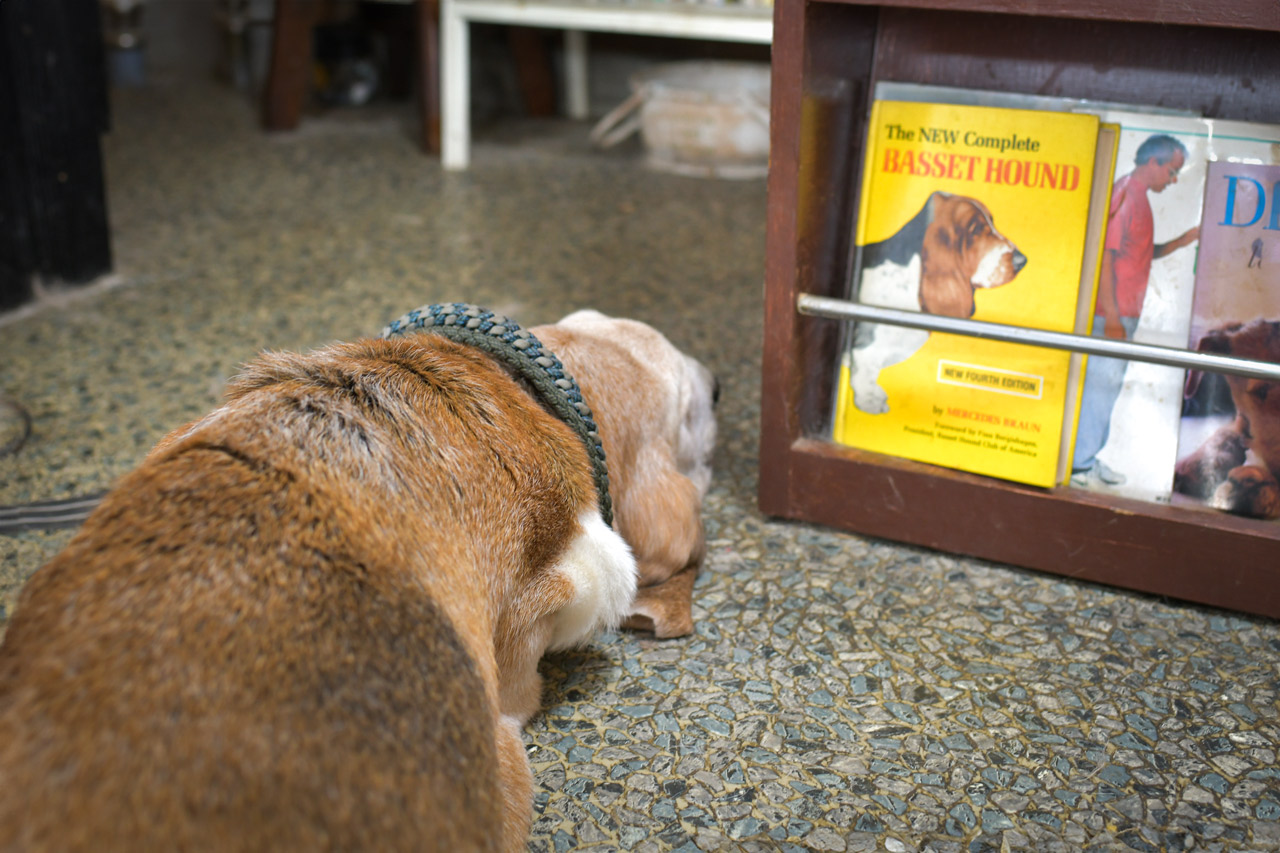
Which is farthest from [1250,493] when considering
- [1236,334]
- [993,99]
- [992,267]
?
[993,99]

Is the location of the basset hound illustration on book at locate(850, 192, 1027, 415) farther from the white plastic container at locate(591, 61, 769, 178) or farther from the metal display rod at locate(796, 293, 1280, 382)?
the white plastic container at locate(591, 61, 769, 178)

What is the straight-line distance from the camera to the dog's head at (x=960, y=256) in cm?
144

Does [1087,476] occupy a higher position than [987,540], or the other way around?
[1087,476]

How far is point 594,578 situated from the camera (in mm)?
1113

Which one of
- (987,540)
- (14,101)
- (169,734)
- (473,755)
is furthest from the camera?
(14,101)

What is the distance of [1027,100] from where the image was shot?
1.41 metres

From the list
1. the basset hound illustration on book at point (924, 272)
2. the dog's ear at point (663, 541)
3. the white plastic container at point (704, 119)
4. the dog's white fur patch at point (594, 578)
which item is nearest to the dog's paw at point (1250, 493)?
the basset hound illustration on book at point (924, 272)

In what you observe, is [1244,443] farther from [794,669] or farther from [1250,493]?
[794,669]

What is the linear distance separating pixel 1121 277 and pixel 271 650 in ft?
3.79

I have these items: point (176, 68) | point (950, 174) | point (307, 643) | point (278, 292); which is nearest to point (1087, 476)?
point (950, 174)

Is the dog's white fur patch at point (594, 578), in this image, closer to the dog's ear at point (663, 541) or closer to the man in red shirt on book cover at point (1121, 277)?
the dog's ear at point (663, 541)

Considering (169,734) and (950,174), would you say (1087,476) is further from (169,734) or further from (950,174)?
(169,734)

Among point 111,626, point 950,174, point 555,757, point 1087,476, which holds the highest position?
point 950,174

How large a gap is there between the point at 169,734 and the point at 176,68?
560 cm
